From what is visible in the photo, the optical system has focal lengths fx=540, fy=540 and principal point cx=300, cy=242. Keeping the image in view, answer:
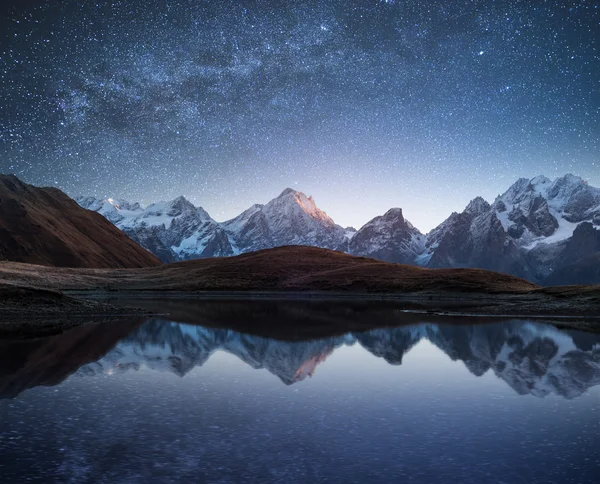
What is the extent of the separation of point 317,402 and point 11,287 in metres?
49.1

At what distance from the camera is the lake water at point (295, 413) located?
14.0 metres

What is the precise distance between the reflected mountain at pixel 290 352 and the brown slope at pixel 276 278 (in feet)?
266

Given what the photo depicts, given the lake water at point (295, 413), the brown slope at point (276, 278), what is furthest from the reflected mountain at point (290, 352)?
the brown slope at point (276, 278)

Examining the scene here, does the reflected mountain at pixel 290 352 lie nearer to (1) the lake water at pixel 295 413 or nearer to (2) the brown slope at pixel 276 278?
(1) the lake water at pixel 295 413

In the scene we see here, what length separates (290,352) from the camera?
3531 centimetres

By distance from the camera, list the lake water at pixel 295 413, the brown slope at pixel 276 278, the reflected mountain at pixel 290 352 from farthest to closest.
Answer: the brown slope at pixel 276 278
the reflected mountain at pixel 290 352
the lake water at pixel 295 413

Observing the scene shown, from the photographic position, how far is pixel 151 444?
15773 millimetres

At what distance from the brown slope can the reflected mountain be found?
266ft

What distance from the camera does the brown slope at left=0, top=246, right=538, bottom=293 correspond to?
130 metres

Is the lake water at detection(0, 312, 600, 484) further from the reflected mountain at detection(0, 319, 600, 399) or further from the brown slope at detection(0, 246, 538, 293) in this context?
the brown slope at detection(0, 246, 538, 293)

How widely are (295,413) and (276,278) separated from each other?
468 ft

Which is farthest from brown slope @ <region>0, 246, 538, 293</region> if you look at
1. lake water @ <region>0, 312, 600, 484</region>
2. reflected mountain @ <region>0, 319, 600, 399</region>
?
lake water @ <region>0, 312, 600, 484</region>

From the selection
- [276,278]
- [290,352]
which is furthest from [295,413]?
[276,278]

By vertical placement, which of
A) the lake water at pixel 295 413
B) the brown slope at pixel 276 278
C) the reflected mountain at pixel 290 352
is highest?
the brown slope at pixel 276 278
